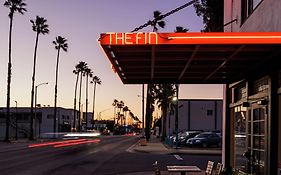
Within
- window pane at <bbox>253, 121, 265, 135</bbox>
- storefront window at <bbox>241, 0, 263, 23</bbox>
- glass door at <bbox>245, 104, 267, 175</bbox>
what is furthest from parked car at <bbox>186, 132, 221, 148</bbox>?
window pane at <bbox>253, 121, 265, 135</bbox>

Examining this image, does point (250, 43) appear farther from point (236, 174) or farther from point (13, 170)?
point (13, 170)

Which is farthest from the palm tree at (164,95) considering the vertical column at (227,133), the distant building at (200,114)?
the vertical column at (227,133)

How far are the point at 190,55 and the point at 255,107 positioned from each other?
358cm

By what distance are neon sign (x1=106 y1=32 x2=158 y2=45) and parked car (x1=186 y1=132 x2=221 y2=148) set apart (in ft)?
146

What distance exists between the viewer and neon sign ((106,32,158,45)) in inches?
339

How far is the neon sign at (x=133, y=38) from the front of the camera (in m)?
8.60

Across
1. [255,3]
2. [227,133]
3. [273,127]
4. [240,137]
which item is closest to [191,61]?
[273,127]

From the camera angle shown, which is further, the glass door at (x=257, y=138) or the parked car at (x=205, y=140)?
the parked car at (x=205, y=140)

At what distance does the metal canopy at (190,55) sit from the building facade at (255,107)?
13.3 inches

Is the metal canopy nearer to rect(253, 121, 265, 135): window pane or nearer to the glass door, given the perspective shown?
the glass door

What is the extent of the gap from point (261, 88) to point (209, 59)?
8.60ft

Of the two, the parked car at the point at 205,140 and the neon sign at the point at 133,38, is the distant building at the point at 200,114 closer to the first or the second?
the parked car at the point at 205,140

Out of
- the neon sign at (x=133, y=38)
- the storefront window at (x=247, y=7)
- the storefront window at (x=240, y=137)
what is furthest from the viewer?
the storefront window at (x=240, y=137)

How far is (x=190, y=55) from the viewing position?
34.1 feet
